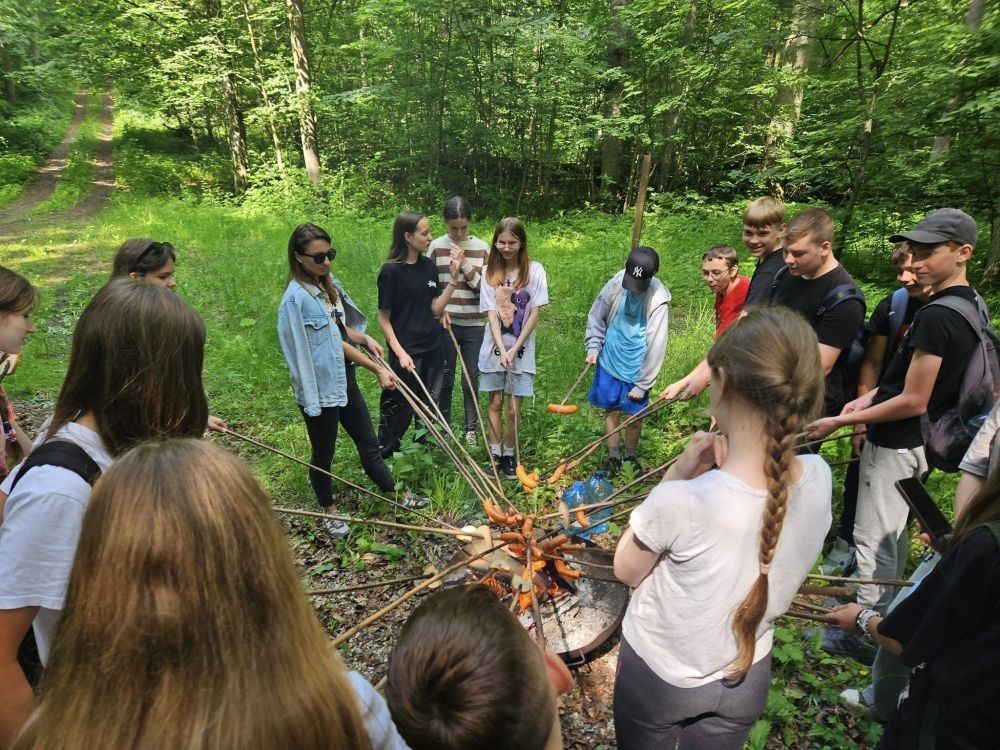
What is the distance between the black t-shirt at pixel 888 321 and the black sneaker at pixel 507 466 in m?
2.47

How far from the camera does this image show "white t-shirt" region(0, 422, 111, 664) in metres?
1.14

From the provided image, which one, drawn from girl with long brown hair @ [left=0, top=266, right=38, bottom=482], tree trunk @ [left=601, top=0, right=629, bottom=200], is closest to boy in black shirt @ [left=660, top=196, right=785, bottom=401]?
girl with long brown hair @ [left=0, top=266, right=38, bottom=482]

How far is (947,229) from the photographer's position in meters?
2.11

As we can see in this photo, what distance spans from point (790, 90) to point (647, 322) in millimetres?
8786

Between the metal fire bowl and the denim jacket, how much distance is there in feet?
4.06

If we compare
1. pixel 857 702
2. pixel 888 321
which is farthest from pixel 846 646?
pixel 888 321

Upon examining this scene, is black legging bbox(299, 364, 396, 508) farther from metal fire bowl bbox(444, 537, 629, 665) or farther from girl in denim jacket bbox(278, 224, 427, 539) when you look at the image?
metal fire bowl bbox(444, 537, 629, 665)

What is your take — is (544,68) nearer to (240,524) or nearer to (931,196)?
(931,196)

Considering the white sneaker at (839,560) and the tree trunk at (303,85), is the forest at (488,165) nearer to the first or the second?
the tree trunk at (303,85)

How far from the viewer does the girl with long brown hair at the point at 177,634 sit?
2.42ft

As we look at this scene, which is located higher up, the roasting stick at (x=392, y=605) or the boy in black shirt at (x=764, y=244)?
the boy in black shirt at (x=764, y=244)

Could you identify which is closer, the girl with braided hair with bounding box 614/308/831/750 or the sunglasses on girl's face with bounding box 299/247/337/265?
the girl with braided hair with bounding box 614/308/831/750

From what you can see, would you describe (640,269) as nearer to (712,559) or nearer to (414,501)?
(414,501)

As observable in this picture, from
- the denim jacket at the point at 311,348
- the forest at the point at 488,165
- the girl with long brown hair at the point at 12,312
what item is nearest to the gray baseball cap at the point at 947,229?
the forest at the point at 488,165
